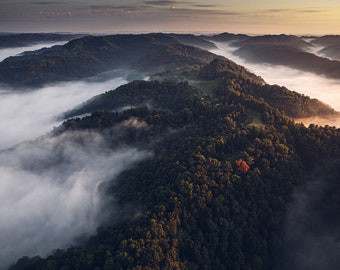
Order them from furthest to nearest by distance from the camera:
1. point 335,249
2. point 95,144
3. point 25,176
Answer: point 95,144 < point 25,176 < point 335,249

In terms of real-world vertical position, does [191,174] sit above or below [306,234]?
above

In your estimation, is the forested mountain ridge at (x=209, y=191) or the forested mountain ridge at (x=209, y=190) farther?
the forested mountain ridge at (x=209, y=190)

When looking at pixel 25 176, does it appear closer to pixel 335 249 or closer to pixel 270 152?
pixel 270 152

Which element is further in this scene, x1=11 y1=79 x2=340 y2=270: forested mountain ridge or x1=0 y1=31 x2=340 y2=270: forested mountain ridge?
x1=0 y1=31 x2=340 y2=270: forested mountain ridge

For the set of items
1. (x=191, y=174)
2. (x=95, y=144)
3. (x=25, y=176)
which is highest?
(x=191, y=174)

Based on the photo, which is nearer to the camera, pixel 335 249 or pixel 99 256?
pixel 99 256

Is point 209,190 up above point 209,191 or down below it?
below

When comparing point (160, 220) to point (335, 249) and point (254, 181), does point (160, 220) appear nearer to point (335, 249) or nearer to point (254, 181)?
point (254, 181)

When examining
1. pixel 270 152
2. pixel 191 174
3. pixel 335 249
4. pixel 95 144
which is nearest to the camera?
pixel 335 249

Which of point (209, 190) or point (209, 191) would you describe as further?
point (209, 190)

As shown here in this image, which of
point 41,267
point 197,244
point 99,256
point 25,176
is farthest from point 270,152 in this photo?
point 25,176
